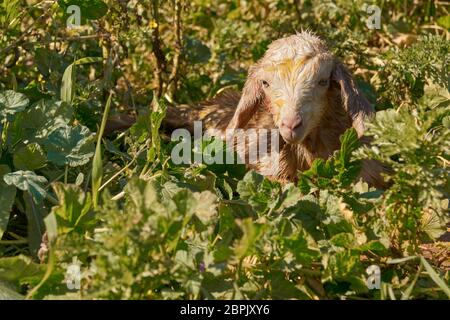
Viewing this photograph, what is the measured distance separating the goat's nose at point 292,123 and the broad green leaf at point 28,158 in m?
1.16

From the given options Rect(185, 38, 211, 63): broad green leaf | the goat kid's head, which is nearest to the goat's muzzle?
the goat kid's head

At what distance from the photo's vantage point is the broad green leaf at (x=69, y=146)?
4.29 meters

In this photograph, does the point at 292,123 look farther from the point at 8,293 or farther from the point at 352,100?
the point at 8,293

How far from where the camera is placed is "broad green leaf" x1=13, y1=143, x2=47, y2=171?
419 centimetres

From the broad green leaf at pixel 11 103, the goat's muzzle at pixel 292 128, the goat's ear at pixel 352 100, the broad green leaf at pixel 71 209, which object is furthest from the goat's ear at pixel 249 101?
the broad green leaf at pixel 71 209

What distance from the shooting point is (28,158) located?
165 inches

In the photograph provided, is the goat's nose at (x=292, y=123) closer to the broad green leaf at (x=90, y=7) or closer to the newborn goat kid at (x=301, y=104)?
the newborn goat kid at (x=301, y=104)

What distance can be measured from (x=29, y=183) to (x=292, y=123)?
4.23ft

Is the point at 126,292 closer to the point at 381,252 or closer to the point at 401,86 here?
the point at 381,252

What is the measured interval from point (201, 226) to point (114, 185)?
0.86m

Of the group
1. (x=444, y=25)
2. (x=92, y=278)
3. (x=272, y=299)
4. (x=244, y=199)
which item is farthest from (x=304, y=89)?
(x=444, y=25)

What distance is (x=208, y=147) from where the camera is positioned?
15.0 ft

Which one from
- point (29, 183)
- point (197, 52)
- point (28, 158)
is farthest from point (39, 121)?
point (197, 52)
